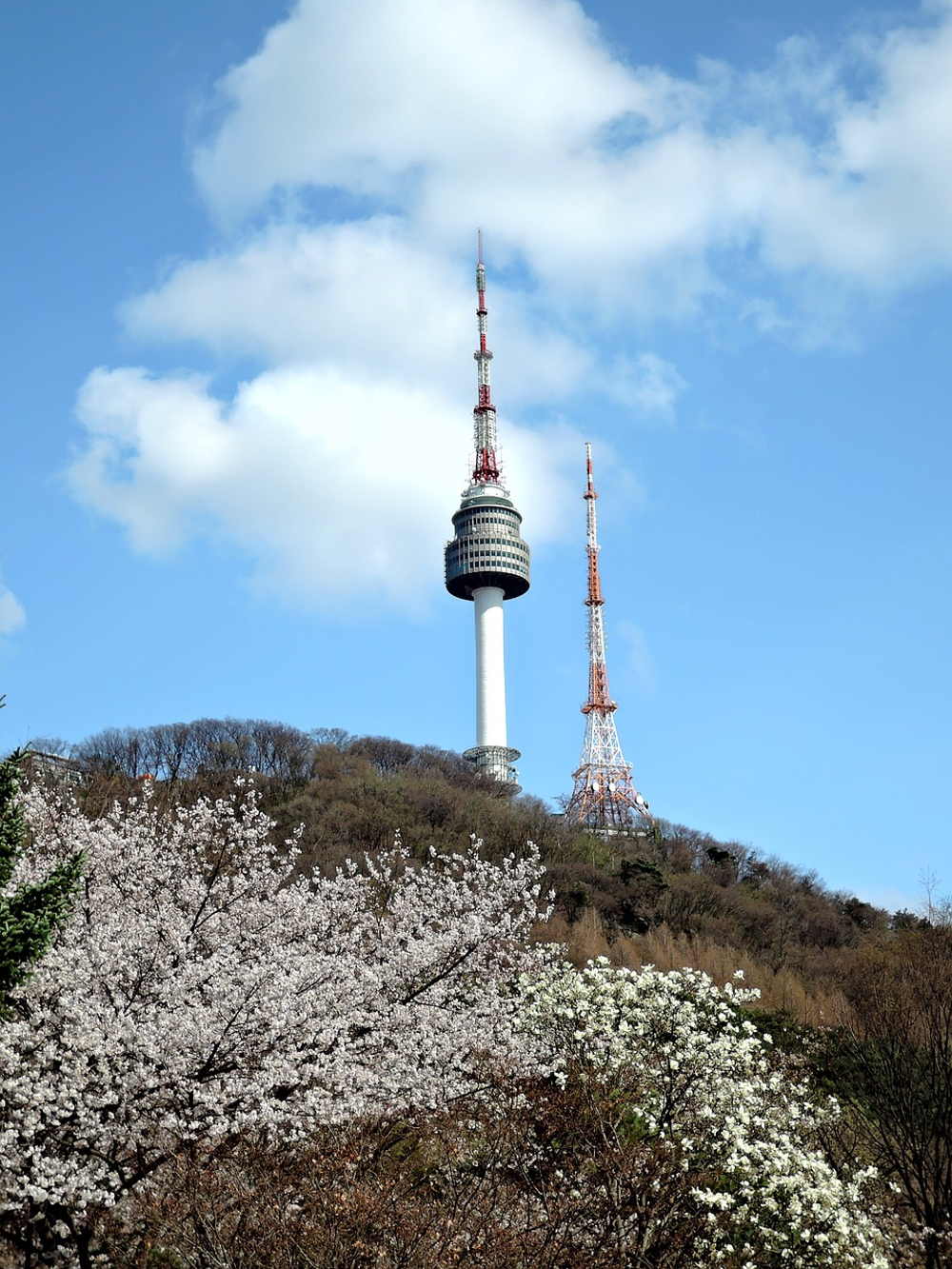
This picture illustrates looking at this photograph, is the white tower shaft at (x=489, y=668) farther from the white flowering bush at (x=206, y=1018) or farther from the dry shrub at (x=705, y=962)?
the white flowering bush at (x=206, y=1018)

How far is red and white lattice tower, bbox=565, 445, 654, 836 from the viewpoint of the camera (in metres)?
81.2

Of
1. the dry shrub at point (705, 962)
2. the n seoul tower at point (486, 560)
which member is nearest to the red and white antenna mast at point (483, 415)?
the n seoul tower at point (486, 560)

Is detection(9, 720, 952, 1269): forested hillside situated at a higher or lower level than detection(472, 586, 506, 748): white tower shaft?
lower

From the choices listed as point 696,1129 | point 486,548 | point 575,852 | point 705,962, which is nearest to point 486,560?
point 486,548

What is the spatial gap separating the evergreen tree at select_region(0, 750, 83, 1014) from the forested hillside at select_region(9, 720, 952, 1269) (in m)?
0.69

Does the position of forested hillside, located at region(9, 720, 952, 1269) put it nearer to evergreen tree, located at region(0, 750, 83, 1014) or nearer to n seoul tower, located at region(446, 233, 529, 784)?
evergreen tree, located at region(0, 750, 83, 1014)

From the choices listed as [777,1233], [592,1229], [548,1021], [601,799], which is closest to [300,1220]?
[592,1229]

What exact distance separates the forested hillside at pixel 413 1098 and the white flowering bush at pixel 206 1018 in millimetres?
53

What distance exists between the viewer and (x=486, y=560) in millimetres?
101625

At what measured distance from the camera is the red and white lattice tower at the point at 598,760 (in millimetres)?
81250

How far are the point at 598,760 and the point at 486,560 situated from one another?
80.9ft

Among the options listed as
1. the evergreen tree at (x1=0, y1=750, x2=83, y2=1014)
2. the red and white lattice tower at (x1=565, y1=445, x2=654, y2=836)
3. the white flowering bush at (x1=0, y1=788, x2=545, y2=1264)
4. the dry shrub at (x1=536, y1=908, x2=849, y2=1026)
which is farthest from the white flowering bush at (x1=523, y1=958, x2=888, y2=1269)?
the red and white lattice tower at (x1=565, y1=445, x2=654, y2=836)

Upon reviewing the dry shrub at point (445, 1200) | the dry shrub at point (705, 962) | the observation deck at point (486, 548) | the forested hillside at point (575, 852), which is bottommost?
the dry shrub at point (445, 1200)

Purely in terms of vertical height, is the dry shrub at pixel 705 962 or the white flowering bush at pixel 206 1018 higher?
the dry shrub at pixel 705 962
